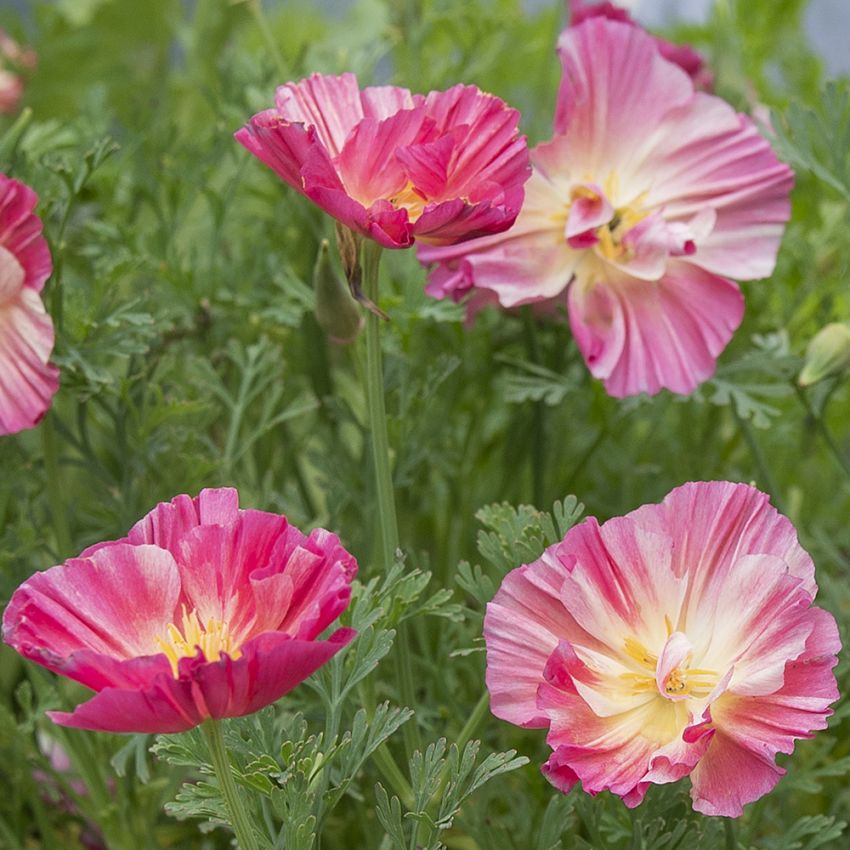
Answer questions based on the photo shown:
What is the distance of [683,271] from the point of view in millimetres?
511

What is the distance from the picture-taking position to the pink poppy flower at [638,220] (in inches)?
19.3

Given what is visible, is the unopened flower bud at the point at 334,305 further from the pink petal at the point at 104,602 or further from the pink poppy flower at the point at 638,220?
the pink petal at the point at 104,602

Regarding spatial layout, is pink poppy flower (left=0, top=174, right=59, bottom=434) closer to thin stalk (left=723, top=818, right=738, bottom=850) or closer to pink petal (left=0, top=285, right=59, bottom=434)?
pink petal (left=0, top=285, right=59, bottom=434)

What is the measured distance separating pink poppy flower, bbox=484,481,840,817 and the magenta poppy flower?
0.06m

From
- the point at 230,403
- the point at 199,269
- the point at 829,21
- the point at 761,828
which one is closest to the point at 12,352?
the point at 230,403

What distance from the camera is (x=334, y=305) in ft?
1.52

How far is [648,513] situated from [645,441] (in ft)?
1.36

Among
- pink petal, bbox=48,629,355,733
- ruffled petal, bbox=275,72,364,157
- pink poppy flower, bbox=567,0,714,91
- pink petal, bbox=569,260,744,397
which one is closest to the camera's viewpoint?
pink petal, bbox=48,629,355,733

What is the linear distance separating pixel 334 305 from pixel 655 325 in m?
0.13

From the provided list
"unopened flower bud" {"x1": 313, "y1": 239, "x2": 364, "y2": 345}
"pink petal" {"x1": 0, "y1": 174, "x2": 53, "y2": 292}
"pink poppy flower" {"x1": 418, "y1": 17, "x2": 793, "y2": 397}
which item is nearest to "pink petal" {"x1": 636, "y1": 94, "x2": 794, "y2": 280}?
"pink poppy flower" {"x1": 418, "y1": 17, "x2": 793, "y2": 397}

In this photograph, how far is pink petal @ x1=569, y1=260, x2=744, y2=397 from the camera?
0.49 m

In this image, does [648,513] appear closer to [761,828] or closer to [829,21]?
[761,828]

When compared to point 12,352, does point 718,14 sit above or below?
below

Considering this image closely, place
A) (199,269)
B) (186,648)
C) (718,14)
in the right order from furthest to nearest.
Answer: (718,14) → (199,269) → (186,648)
